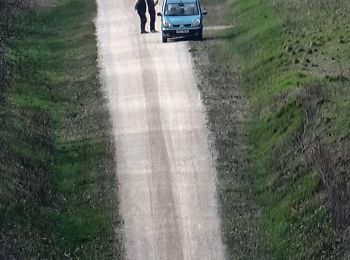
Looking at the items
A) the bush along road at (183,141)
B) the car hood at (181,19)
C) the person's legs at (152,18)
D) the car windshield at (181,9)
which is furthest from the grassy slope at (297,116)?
the person's legs at (152,18)

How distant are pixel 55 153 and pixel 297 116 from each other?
21.2 ft

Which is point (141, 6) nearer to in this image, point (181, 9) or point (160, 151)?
point (181, 9)

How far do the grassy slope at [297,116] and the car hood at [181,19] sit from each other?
113 cm

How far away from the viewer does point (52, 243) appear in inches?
819

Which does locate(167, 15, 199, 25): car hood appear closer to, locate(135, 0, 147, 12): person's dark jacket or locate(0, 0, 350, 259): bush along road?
locate(0, 0, 350, 259): bush along road

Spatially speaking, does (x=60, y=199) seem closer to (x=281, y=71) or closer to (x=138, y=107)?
(x=138, y=107)

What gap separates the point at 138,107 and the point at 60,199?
6569 millimetres

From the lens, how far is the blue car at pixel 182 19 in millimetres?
35094

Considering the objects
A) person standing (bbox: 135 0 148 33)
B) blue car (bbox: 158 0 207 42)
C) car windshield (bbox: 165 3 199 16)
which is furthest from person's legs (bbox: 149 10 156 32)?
car windshield (bbox: 165 3 199 16)

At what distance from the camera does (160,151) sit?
25578 mm

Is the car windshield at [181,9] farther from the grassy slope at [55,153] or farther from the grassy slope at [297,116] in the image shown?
the grassy slope at [55,153]

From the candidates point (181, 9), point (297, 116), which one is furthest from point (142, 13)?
point (297, 116)

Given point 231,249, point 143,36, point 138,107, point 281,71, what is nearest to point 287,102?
point 281,71

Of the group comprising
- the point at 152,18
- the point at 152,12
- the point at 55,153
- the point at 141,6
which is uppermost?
the point at 55,153
